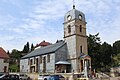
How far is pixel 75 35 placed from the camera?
52906 mm

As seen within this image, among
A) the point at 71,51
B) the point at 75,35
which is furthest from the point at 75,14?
the point at 71,51

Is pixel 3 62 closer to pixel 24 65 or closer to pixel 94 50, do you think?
pixel 24 65

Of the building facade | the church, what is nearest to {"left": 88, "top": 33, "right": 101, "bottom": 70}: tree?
the church

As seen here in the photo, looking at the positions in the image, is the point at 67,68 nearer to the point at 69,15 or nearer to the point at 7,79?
the point at 69,15

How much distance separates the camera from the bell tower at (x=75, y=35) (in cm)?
5231

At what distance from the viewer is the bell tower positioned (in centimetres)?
5231

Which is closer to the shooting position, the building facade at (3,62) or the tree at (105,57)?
the tree at (105,57)

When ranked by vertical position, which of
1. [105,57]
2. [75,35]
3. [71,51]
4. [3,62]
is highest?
[75,35]

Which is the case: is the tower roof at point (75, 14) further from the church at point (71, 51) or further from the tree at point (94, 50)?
the tree at point (94, 50)

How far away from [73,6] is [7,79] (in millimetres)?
29411

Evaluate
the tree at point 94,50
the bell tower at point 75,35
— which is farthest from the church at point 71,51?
the tree at point 94,50

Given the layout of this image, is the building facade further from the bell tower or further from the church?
the bell tower

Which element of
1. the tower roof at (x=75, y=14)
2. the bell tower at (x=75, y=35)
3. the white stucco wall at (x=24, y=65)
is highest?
the tower roof at (x=75, y=14)

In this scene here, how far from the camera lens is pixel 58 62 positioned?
52219mm
